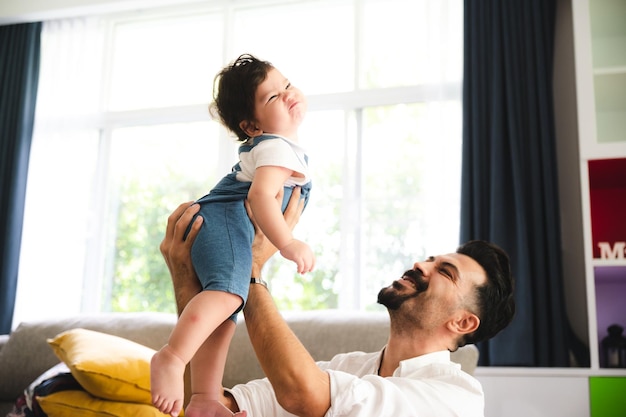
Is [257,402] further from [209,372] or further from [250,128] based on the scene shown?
[250,128]

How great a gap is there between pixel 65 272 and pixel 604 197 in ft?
9.36

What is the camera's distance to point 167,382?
118cm

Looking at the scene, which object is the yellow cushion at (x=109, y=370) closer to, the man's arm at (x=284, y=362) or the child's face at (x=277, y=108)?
the man's arm at (x=284, y=362)

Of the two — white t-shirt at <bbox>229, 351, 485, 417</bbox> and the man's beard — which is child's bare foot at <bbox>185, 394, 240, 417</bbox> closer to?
white t-shirt at <bbox>229, 351, 485, 417</bbox>

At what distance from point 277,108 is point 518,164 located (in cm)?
185

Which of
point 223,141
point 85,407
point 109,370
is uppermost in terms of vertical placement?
point 223,141

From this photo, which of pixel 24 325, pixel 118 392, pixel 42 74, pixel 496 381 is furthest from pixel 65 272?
pixel 496 381

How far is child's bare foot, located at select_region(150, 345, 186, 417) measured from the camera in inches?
46.2

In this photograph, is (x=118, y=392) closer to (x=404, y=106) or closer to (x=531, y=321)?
(x=531, y=321)

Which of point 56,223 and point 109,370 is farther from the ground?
point 56,223

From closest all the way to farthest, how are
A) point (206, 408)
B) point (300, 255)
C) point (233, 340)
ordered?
point (300, 255) < point (206, 408) < point (233, 340)

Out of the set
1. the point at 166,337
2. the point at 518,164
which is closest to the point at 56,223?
the point at 166,337

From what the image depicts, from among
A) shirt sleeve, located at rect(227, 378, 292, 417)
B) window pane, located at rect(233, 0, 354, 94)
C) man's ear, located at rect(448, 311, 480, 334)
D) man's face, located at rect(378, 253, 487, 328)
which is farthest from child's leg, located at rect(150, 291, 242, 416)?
window pane, located at rect(233, 0, 354, 94)

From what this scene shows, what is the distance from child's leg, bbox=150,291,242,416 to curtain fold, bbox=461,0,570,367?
76.2 inches
